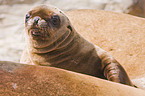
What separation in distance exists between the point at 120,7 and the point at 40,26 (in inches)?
167

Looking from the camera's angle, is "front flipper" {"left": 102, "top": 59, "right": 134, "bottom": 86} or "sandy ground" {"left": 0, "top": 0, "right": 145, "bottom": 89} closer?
"front flipper" {"left": 102, "top": 59, "right": 134, "bottom": 86}

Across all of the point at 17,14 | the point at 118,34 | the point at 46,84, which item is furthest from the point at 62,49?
the point at 17,14

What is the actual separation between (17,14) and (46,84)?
5570mm

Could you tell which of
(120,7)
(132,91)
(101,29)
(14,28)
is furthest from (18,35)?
(132,91)

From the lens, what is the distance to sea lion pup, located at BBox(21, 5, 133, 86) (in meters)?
2.02

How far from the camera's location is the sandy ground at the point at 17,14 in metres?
5.67

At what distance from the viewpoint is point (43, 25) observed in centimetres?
196

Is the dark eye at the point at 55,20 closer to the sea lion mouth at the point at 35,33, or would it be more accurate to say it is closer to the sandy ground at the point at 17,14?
the sea lion mouth at the point at 35,33

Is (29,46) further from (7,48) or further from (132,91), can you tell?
(7,48)

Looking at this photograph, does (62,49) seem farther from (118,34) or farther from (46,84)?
(118,34)

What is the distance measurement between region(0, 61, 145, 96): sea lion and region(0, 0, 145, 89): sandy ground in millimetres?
4418

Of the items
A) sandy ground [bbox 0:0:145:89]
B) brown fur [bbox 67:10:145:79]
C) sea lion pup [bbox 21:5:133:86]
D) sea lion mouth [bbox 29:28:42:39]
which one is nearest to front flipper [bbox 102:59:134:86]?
sea lion pup [bbox 21:5:133:86]

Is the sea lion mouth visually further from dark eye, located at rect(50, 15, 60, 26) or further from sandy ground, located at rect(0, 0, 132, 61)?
sandy ground, located at rect(0, 0, 132, 61)

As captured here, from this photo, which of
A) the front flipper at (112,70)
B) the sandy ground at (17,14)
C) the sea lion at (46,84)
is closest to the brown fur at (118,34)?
the front flipper at (112,70)
